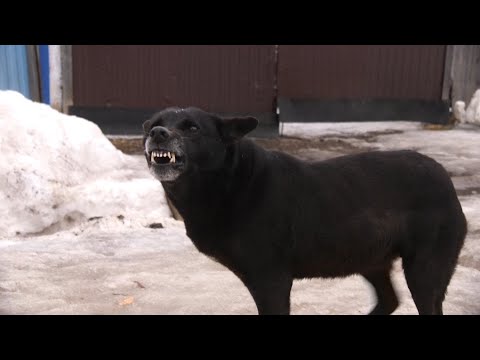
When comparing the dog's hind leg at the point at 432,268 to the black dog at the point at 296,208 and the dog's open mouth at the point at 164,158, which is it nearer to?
the black dog at the point at 296,208

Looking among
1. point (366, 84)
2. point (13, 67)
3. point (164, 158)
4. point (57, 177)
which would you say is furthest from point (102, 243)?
point (366, 84)

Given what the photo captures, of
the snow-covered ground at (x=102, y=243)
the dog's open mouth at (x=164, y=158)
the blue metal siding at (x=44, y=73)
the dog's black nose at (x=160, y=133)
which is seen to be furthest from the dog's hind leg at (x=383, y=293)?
the blue metal siding at (x=44, y=73)

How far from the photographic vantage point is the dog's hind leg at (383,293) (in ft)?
11.6

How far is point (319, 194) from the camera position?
302cm

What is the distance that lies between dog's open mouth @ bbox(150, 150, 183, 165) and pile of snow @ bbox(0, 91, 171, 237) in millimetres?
2966

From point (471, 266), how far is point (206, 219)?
8.21ft

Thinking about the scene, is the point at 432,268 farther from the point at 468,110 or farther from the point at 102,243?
the point at 468,110

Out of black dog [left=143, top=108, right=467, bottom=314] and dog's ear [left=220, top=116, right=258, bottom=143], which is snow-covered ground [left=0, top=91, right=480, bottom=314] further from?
dog's ear [left=220, top=116, right=258, bottom=143]

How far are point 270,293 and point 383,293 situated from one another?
105cm

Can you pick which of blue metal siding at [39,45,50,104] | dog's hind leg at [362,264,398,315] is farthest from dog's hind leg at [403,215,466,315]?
blue metal siding at [39,45,50,104]

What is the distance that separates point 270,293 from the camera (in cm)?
280

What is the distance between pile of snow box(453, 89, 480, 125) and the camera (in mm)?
11086

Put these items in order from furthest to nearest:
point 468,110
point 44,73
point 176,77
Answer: point 468,110, point 176,77, point 44,73

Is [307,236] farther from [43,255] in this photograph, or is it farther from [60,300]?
[43,255]
